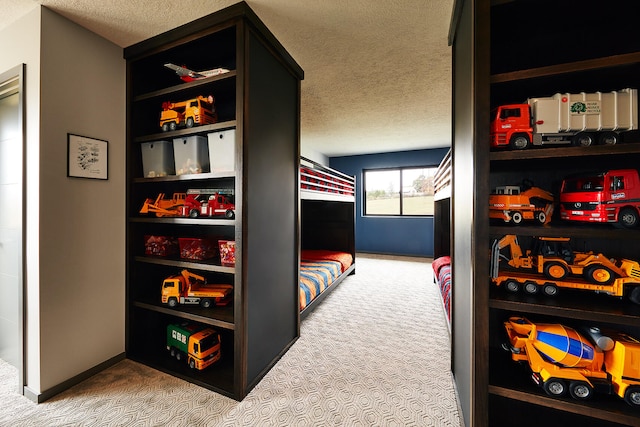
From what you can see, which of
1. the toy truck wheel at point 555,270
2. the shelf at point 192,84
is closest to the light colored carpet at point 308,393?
the toy truck wheel at point 555,270

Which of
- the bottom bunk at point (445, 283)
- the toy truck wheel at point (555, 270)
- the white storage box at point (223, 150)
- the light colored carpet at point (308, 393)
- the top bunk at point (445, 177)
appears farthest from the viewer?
the top bunk at point (445, 177)

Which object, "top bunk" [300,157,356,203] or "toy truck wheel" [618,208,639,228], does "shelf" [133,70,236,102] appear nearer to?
"top bunk" [300,157,356,203]

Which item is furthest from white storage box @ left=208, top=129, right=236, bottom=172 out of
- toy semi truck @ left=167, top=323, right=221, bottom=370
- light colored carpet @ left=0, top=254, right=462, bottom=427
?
light colored carpet @ left=0, top=254, right=462, bottom=427

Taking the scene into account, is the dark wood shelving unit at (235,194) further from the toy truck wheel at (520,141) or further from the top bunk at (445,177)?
the top bunk at (445,177)

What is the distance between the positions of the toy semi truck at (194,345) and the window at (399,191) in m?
5.18

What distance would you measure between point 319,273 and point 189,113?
2308 millimetres

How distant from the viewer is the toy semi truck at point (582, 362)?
3.43 ft

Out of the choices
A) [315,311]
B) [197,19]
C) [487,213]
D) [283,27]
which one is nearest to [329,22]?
[283,27]

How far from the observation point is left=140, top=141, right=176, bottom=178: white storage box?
84.4 inches

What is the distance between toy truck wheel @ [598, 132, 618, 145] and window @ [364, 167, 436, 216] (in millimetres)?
4948

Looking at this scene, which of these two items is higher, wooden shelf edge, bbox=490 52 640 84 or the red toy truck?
wooden shelf edge, bbox=490 52 640 84

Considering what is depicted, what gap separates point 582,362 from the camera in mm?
1123

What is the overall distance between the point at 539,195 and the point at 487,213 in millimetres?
372

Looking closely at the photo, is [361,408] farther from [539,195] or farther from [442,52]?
[442,52]
